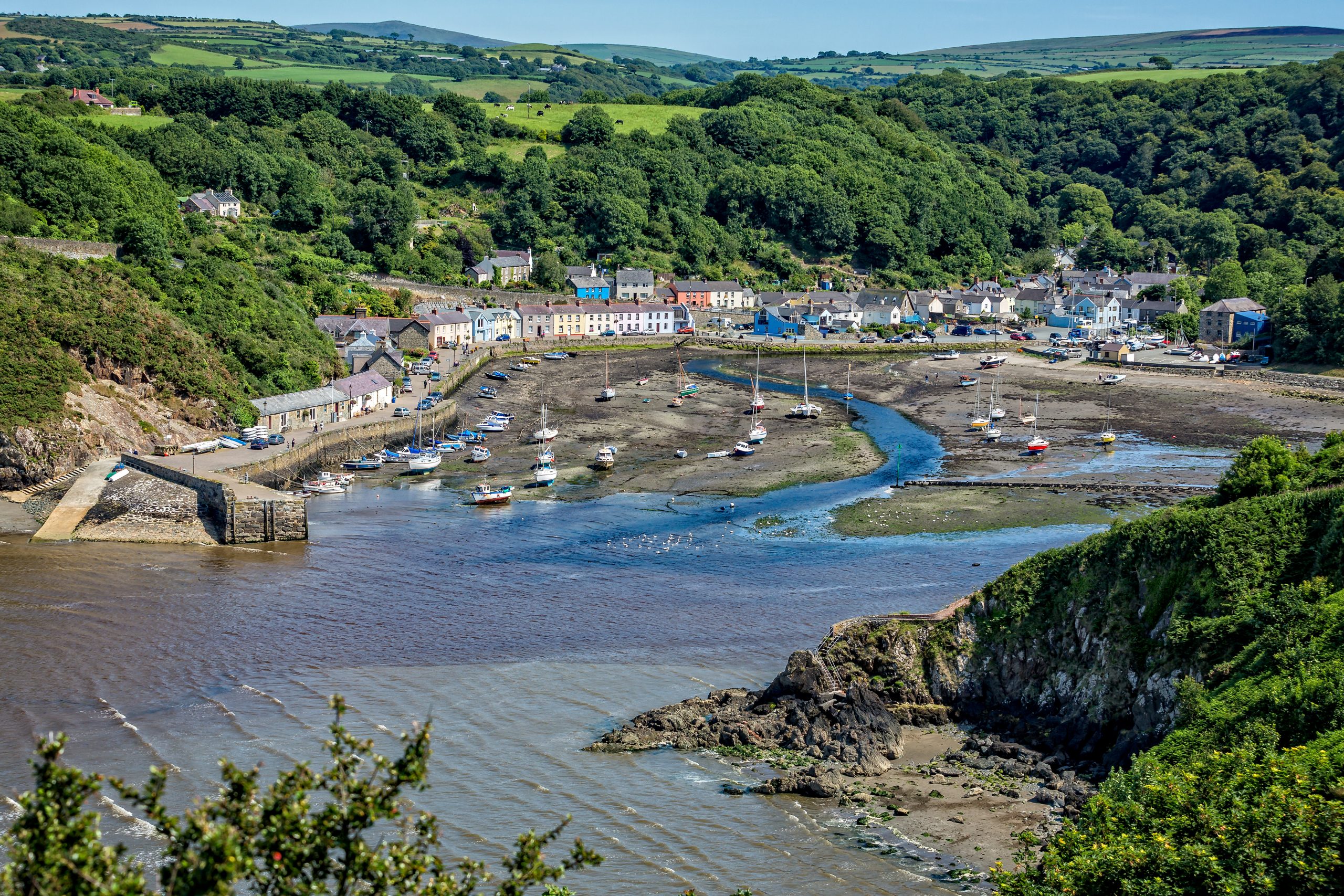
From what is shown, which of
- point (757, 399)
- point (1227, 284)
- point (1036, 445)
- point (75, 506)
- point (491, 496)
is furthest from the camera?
point (1227, 284)

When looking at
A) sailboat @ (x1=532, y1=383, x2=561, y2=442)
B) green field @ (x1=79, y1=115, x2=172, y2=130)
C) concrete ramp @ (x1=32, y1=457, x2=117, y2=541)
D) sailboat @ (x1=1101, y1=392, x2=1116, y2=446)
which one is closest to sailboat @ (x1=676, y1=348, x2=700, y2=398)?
sailboat @ (x1=532, y1=383, x2=561, y2=442)

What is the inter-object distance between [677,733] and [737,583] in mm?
10557

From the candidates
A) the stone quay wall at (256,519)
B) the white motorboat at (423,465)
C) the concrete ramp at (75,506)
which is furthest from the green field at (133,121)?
the stone quay wall at (256,519)

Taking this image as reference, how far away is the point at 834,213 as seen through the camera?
396ft

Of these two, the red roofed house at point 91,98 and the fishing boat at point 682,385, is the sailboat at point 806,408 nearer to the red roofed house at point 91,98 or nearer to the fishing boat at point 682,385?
the fishing boat at point 682,385

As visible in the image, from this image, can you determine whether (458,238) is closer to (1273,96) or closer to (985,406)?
(985,406)

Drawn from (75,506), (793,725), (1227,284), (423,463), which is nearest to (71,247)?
(423,463)

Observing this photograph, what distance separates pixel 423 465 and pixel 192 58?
6485 inches

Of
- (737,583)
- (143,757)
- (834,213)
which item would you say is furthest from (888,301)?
(143,757)

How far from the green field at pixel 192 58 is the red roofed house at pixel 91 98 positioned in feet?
213

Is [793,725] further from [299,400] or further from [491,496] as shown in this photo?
[299,400]

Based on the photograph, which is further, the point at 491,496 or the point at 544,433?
the point at 544,433

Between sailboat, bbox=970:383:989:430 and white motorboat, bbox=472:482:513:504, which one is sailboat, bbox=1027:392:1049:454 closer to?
sailboat, bbox=970:383:989:430

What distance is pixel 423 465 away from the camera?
47.7 meters
